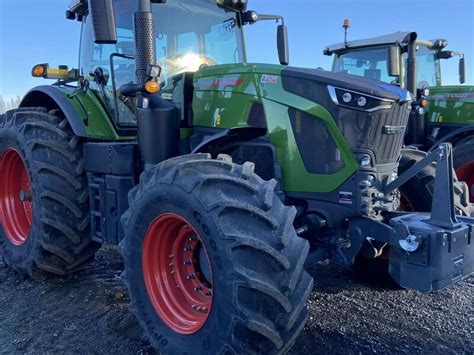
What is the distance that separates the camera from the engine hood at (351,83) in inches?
122

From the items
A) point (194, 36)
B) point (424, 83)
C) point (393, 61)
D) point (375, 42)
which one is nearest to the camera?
point (194, 36)

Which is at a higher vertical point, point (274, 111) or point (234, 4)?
point (234, 4)

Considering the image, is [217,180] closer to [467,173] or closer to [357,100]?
[357,100]

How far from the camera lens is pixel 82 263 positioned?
4.50 m

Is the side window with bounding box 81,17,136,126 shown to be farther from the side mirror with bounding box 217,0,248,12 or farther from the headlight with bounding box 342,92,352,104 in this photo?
the headlight with bounding box 342,92,352,104

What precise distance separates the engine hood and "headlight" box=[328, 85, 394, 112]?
0.02 metres

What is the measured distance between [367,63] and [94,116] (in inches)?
200

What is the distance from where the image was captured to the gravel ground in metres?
3.31

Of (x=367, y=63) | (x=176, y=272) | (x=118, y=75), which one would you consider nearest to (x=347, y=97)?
(x=176, y=272)

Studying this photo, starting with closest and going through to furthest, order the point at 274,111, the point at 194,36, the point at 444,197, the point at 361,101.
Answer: the point at 444,197 → the point at 361,101 → the point at 274,111 → the point at 194,36

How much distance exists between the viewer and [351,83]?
312 centimetres

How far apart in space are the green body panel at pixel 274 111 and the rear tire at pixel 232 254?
1.63ft

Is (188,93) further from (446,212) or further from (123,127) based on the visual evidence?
(446,212)

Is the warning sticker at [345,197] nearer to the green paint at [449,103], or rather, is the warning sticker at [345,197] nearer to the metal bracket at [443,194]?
the metal bracket at [443,194]
